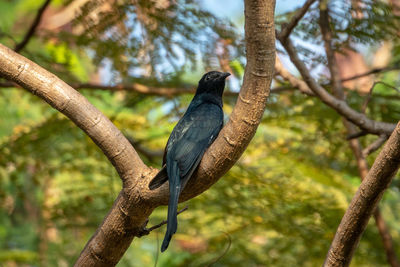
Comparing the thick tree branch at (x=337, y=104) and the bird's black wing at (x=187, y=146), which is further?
the thick tree branch at (x=337, y=104)

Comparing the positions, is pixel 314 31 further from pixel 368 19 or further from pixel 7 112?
pixel 7 112

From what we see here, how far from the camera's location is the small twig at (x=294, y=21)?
3555 mm

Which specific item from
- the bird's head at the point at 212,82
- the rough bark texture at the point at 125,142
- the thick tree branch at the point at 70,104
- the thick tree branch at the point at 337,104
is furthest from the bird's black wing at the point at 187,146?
the thick tree branch at the point at 337,104

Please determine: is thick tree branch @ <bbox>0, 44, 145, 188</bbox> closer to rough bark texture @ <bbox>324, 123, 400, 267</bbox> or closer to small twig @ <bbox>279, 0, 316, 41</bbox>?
rough bark texture @ <bbox>324, 123, 400, 267</bbox>

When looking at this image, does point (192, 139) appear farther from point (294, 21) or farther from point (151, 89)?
point (151, 89)

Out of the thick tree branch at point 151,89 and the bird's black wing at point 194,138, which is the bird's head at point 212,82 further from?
the thick tree branch at point 151,89

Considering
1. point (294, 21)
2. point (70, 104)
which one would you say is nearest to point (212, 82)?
point (294, 21)

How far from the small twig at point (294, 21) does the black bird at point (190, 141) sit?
0.57m

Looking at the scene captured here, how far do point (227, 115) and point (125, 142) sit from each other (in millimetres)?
2658

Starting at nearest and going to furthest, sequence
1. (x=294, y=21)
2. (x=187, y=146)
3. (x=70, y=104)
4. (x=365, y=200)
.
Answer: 1. (x=365, y=200)
2. (x=70, y=104)
3. (x=187, y=146)
4. (x=294, y=21)

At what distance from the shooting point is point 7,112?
6.73 metres

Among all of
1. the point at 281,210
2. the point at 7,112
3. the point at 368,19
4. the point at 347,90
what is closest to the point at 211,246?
the point at 281,210

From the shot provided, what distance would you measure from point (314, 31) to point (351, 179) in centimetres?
158

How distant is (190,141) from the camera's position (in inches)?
115
